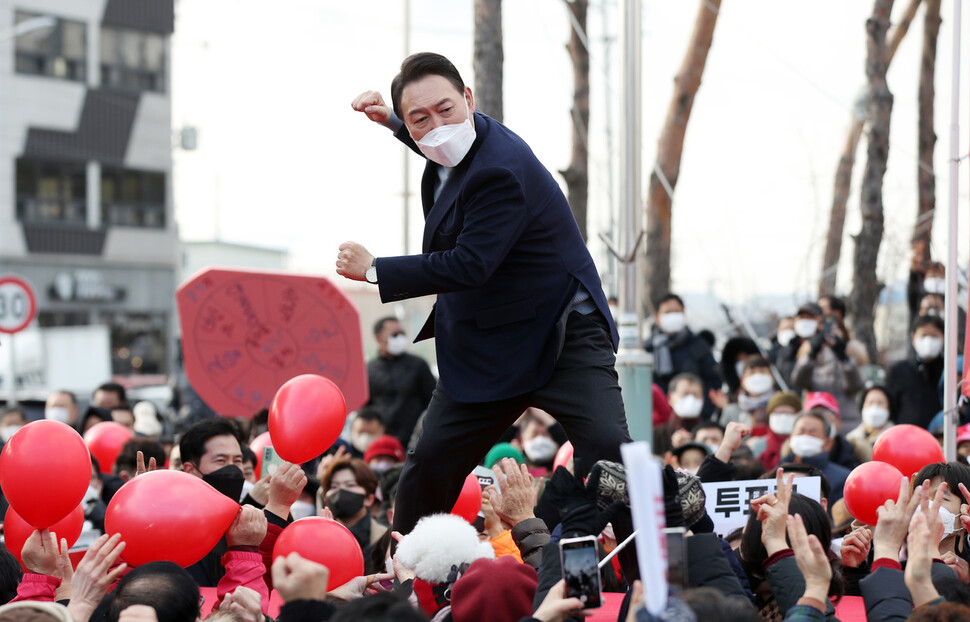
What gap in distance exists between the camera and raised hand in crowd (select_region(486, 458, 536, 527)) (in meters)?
3.84

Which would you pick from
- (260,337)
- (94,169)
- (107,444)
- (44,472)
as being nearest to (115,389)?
(260,337)

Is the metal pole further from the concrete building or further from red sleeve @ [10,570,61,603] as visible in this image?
the concrete building

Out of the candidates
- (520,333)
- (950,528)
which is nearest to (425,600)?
(520,333)

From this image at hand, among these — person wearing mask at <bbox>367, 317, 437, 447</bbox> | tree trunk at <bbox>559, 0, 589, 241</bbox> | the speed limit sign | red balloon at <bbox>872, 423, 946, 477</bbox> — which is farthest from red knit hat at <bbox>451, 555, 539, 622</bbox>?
tree trunk at <bbox>559, 0, 589, 241</bbox>

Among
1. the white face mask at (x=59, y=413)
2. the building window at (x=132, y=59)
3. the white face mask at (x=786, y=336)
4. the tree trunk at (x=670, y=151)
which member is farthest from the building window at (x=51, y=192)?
the white face mask at (x=786, y=336)

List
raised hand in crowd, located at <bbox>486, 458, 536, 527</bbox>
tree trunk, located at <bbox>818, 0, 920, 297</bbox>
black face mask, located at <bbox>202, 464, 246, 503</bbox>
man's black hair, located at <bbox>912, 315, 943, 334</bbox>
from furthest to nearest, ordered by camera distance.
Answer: tree trunk, located at <bbox>818, 0, 920, 297</bbox> → man's black hair, located at <bbox>912, 315, 943, 334</bbox> → black face mask, located at <bbox>202, 464, 246, 503</bbox> → raised hand in crowd, located at <bbox>486, 458, 536, 527</bbox>

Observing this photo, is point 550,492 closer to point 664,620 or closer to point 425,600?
point 425,600

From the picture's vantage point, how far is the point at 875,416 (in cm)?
783

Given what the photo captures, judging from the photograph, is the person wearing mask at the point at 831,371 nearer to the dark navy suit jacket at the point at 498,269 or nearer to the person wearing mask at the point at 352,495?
the person wearing mask at the point at 352,495

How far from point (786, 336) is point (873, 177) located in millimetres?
4460

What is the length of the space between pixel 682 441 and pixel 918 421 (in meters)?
1.71

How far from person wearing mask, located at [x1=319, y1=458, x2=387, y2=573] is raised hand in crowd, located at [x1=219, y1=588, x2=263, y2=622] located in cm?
226

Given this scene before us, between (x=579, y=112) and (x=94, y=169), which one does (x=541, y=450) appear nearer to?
(x=579, y=112)

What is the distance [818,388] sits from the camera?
8.67m
